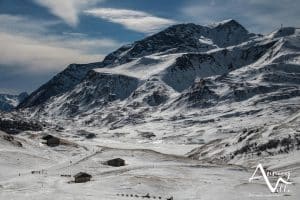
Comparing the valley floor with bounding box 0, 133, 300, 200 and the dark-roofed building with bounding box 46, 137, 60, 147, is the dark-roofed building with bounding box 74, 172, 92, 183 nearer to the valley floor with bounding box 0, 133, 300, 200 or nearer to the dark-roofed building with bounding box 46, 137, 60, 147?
the valley floor with bounding box 0, 133, 300, 200

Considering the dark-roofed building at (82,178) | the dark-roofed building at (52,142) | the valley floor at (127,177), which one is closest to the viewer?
the valley floor at (127,177)

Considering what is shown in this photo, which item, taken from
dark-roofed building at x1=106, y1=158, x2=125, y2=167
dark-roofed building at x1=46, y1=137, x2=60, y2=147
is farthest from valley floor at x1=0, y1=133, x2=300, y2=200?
dark-roofed building at x1=46, y1=137, x2=60, y2=147

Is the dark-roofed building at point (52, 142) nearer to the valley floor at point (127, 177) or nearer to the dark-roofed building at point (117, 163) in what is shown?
the valley floor at point (127, 177)

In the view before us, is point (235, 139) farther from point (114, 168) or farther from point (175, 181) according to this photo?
point (175, 181)

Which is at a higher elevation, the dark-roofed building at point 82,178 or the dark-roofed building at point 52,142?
the dark-roofed building at point 52,142

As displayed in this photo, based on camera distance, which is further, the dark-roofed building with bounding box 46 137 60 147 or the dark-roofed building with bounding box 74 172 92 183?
the dark-roofed building with bounding box 46 137 60 147

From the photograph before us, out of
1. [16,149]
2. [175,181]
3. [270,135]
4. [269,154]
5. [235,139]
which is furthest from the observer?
[235,139]

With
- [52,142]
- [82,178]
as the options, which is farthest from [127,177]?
[52,142]

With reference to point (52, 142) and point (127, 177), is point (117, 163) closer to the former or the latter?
point (127, 177)

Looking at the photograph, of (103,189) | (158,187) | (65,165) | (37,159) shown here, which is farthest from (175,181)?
(37,159)

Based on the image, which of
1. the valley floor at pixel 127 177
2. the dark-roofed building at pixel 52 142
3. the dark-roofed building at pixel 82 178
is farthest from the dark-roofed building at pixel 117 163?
the dark-roofed building at pixel 52 142

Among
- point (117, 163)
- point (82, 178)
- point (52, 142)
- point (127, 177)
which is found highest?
point (52, 142)
